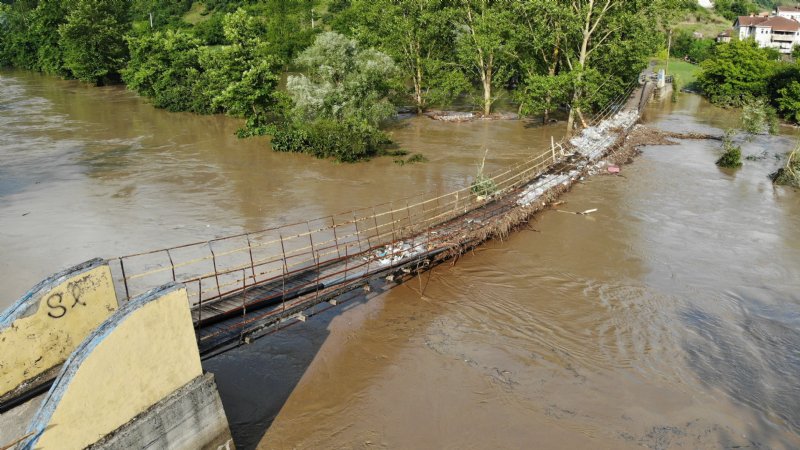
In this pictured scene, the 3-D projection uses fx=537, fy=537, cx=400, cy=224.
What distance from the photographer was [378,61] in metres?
30.2

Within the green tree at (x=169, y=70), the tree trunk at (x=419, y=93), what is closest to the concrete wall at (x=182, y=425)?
the tree trunk at (x=419, y=93)

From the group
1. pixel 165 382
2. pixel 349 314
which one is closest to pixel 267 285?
pixel 349 314

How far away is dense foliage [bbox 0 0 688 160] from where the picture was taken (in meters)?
29.1

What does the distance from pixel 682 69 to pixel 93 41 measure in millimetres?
61415

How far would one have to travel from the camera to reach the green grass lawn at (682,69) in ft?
180

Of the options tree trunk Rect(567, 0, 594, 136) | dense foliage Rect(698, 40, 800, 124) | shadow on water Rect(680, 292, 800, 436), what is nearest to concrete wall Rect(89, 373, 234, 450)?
shadow on water Rect(680, 292, 800, 436)

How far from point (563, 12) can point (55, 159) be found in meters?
27.9

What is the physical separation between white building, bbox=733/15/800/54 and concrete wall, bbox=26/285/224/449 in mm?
82109

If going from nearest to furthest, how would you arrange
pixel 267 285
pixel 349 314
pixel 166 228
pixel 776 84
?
pixel 267 285
pixel 349 314
pixel 166 228
pixel 776 84

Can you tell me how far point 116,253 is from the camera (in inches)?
→ 685

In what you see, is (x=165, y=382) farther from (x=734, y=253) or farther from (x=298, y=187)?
(x=734, y=253)

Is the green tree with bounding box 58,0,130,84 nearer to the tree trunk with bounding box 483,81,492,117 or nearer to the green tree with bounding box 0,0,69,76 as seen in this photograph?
the green tree with bounding box 0,0,69,76

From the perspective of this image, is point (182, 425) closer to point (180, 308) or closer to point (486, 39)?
point (180, 308)

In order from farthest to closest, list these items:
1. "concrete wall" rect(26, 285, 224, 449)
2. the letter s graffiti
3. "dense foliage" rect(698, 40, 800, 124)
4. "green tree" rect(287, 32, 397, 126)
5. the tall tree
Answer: "dense foliage" rect(698, 40, 800, 124) < the tall tree < "green tree" rect(287, 32, 397, 126) < the letter s graffiti < "concrete wall" rect(26, 285, 224, 449)
